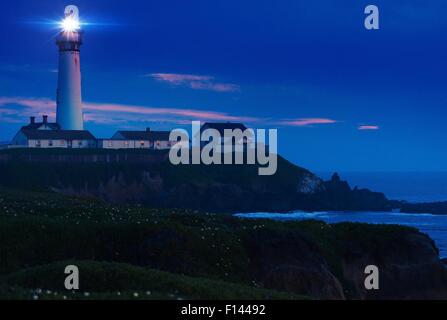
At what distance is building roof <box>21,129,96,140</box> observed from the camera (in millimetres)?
144500

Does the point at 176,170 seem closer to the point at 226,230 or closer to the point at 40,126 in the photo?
the point at 40,126

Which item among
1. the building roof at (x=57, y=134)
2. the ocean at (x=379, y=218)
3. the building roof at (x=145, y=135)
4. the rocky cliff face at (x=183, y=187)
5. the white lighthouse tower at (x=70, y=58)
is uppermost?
the white lighthouse tower at (x=70, y=58)

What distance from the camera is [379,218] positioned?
12175 cm

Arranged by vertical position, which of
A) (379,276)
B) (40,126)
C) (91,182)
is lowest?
(379,276)

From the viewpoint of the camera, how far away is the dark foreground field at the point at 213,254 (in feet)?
90.8

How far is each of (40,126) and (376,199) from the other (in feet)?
214

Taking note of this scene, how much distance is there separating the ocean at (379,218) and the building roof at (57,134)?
42.3 m

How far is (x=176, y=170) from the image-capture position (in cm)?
14450

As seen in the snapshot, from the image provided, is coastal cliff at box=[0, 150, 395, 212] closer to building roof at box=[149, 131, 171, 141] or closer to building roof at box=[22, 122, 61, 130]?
building roof at box=[22, 122, 61, 130]
